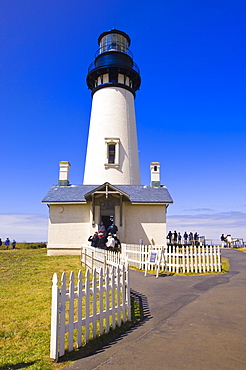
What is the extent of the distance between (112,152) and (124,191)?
12.8 feet

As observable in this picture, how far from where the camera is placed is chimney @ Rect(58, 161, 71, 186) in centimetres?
2263

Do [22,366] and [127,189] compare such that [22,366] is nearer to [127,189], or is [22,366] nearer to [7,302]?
[7,302]

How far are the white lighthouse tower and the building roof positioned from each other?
5.15 ft

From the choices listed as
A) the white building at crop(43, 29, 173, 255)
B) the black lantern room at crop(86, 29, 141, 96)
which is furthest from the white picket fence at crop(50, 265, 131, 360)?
the black lantern room at crop(86, 29, 141, 96)

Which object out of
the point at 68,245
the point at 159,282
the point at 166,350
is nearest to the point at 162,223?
the point at 68,245

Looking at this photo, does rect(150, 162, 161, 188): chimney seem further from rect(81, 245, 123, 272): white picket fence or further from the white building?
rect(81, 245, 123, 272): white picket fence

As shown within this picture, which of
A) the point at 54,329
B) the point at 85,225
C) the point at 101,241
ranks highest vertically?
the point at 85,225

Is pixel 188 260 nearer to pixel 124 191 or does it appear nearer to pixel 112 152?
pixel 124 191

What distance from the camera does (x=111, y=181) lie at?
74.2ft

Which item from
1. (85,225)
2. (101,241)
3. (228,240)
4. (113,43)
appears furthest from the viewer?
(228,240)

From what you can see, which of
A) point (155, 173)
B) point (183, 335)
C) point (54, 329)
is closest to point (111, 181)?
point (155, 173)

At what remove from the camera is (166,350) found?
4531 millimetres

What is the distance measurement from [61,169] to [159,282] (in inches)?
575

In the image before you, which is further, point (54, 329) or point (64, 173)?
point (64, 173)
